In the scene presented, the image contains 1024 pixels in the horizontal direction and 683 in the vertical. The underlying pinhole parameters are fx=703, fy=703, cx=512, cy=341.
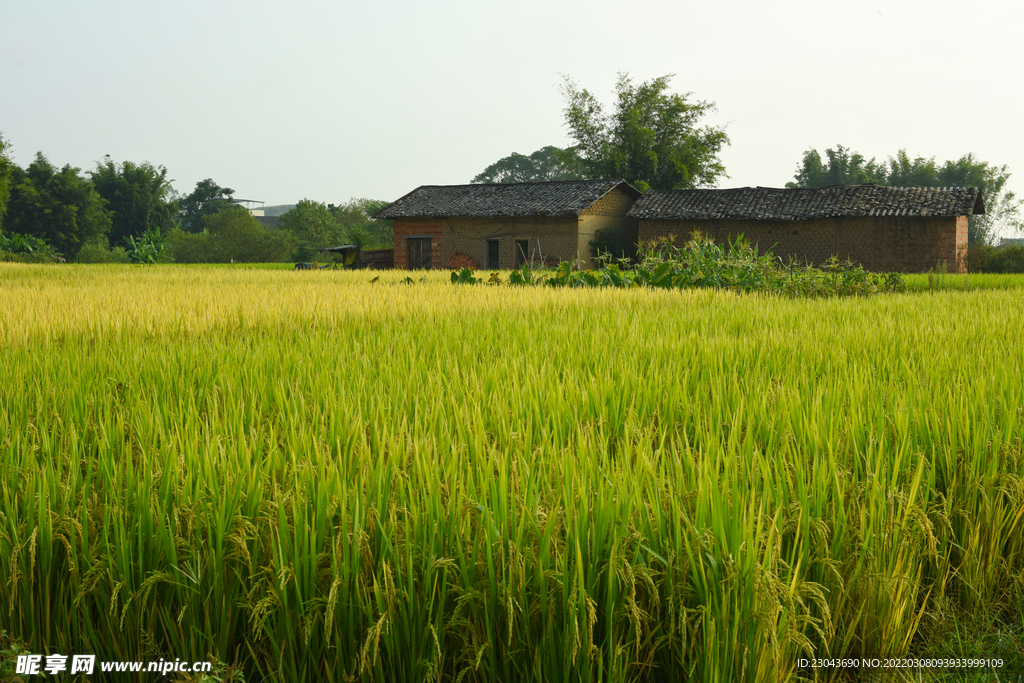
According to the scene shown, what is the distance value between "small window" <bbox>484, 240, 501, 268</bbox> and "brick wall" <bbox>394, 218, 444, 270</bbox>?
210 centimetres

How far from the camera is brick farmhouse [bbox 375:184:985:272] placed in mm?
24500

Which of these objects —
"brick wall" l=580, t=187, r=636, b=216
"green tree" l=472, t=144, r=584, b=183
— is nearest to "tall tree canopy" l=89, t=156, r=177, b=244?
"green tree" l=472, t=144, r=584, b=183

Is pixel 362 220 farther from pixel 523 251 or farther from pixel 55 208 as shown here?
pixel 523 251

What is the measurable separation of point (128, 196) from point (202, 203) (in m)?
12.3

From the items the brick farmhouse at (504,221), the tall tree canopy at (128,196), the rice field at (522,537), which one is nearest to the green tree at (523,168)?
the tall tree canopy at (128,196)

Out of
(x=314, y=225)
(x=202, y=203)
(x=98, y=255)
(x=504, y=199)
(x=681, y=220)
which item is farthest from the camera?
(x=202, y=203)

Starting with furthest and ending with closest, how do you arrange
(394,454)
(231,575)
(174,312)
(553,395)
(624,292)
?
1. (624,292)
2. (174,312)
3. (553,395)
4. (394,454)
5. (231,575)

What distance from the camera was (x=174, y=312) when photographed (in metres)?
5.49

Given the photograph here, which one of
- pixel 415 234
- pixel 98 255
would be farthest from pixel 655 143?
pixel 98 255

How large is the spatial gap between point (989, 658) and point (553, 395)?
132cm

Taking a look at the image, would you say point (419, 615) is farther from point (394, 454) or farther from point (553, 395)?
point (553, 395)

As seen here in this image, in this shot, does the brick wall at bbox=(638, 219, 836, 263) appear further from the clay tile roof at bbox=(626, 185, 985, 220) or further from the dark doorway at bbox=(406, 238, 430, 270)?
the dark doorway at bbox=(406, 238, 430, 270)

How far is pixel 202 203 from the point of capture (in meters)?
71.4

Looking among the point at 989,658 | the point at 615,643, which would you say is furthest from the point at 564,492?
the point at 989,658
